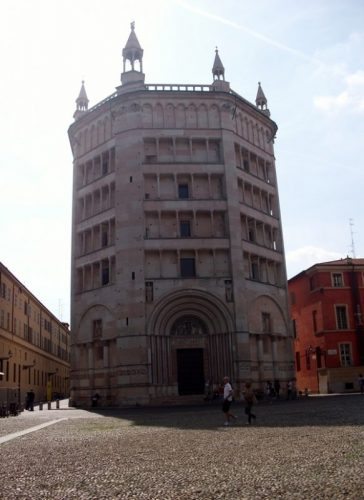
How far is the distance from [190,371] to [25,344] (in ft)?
99.3

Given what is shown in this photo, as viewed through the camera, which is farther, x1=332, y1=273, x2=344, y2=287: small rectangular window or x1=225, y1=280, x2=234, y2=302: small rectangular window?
x1=332, y1=273, x2=344, y2=287: small rectangular window

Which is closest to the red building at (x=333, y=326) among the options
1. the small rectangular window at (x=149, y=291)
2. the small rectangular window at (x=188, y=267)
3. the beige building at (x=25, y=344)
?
the small rectangular window at (x=188, y=267)

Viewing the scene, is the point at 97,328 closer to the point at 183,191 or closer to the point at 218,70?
the point at 183,191

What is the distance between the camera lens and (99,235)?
52.3 m

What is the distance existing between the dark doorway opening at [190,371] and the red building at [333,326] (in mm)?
19607

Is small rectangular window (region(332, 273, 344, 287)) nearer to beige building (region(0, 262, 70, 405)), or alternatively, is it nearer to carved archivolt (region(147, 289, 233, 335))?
carved archivolt (region(147, 289, 233, 335))

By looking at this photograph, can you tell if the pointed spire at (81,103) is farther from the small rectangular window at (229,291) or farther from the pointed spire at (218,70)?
the small rectangular window at (229,291)

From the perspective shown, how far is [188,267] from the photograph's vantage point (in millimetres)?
48719

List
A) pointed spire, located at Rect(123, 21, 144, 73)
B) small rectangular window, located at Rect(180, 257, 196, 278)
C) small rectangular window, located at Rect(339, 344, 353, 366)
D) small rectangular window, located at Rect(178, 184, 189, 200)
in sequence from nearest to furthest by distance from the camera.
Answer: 1. small rectangular window, located at Rect(180, 257, 196, 278)
2. small rectangular window, located at Rect(178, 184, 189, 200)
3. pointed spire, located at Rect(123, 21, 144, 73)
4. small rectangular window, located at Rect(339, 344, 353, 366)

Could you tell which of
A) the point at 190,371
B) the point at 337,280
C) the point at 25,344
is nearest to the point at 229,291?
the point at 190,371

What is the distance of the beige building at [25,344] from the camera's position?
57969mm

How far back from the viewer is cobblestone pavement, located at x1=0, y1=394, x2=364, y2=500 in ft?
29.9

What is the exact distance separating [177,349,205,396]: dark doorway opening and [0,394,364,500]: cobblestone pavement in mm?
27644

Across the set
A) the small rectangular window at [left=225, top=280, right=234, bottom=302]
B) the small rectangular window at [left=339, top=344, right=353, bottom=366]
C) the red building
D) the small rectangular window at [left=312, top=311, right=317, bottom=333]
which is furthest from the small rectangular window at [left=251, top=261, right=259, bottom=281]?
the small rectangular window at [left=339, top=344, right=353, bottom=366]
